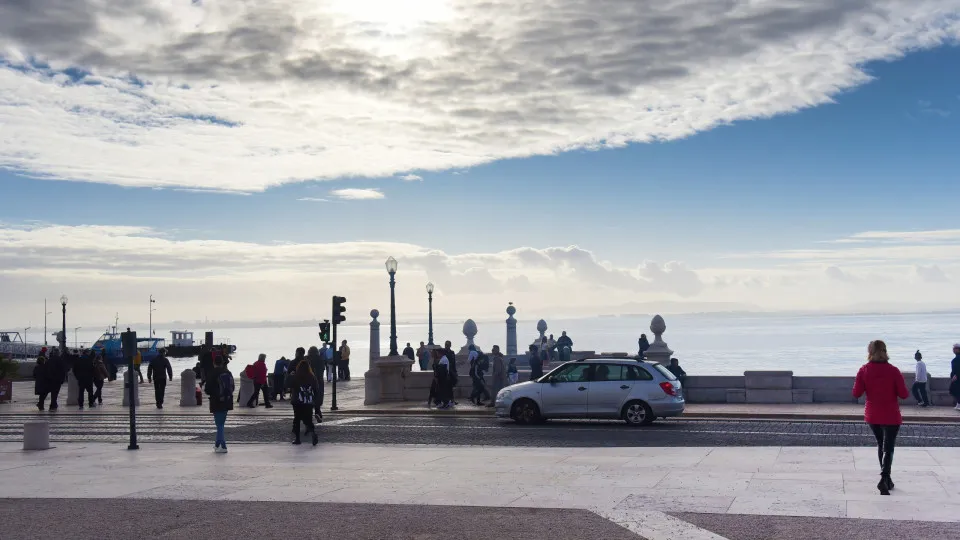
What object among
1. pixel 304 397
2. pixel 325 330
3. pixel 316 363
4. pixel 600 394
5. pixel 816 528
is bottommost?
pixel 816 528

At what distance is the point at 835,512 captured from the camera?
35.2 feet

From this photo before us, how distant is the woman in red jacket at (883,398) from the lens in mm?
11758

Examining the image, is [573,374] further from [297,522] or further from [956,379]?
[297,522]

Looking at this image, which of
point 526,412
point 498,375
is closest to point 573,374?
point 526,412

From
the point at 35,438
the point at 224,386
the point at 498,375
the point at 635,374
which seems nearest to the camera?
the point at 224,386

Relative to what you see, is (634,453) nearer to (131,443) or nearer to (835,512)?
(835,512)

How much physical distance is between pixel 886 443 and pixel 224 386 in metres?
10.9

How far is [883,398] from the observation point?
11797 mm

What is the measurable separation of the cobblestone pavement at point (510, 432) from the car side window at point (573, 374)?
0.98m

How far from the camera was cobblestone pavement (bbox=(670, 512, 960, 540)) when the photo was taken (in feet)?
31.2

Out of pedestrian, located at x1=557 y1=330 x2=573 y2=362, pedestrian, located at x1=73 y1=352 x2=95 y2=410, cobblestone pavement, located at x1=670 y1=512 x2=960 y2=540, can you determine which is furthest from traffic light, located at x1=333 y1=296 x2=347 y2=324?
cobblestone pavement, located at x1=670 y1=512 x2=960 y2=540

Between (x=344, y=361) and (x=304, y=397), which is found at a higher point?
(x=344, y=361)

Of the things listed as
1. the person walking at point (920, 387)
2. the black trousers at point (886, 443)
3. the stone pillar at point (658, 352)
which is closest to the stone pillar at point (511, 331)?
the stone pillar at point (658, 352)

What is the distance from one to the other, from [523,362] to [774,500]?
38793mm
